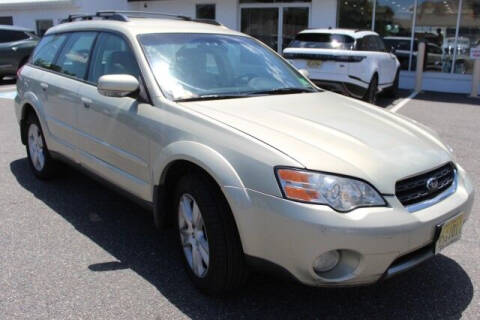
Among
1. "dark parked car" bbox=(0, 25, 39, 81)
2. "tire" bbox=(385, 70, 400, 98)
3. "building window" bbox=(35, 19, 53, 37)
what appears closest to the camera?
"tire" bbox=(385, 70, 400, 98)

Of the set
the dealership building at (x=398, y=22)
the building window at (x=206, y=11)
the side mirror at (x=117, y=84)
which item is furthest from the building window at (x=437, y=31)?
the side mirror at (x=117, y=84)

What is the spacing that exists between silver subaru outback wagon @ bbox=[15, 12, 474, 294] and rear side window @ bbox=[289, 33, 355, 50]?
591 centimetres

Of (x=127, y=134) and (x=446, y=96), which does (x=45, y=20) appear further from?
(x=127, y=134)

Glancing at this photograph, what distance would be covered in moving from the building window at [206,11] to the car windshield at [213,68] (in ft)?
46.3

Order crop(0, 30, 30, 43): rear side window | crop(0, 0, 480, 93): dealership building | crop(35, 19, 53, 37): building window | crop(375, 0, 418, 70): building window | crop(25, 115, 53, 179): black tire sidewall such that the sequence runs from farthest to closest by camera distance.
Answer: crop(35, 19, 53, 37): building window, crop(0, 30, 30, 43): rear side window, crop(375, 0, 418, 70): building window, crop(0, 0, 480, 93): dealership building, crop(25, 115, 53, 179): black tire sidewall

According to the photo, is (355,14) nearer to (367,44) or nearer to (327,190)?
(367,44)

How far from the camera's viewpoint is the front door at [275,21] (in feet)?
52.0

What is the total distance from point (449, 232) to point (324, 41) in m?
7.84

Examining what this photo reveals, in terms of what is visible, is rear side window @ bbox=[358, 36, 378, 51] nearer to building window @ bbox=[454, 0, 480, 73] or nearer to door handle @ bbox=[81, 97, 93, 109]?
building window @ bbox=[454, 0, 480, 73]

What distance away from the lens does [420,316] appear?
2.80 m

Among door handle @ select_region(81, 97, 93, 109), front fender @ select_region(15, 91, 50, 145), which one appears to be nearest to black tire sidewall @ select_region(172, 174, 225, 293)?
door handle @ select_region(81, 97, 93, 109)

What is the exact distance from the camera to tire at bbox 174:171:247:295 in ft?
8.79

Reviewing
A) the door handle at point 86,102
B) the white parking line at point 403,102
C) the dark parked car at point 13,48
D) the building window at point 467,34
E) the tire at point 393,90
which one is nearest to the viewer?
the door handle at point 86,102

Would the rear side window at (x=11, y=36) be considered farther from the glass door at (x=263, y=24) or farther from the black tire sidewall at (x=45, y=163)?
the black tire sidewall at (x=45, y=163)
